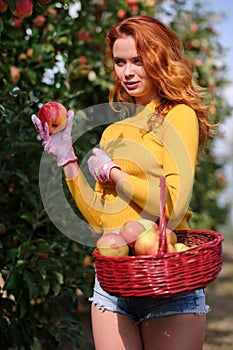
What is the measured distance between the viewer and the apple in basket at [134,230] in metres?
1.88

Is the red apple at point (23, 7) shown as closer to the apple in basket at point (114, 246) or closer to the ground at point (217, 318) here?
the apple in basket at point (114, 246)

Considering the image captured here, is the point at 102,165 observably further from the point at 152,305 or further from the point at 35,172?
the point at 35,172

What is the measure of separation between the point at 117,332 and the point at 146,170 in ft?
1.62

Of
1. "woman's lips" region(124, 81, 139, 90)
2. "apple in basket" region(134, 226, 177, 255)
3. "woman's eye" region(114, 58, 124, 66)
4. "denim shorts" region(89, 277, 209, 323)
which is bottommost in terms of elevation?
"denim shorts" region(89, 277, 209, 323)

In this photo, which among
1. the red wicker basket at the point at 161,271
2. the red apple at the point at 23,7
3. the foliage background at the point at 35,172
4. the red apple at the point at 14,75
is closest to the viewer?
the red wicker basket at the point at 161,271

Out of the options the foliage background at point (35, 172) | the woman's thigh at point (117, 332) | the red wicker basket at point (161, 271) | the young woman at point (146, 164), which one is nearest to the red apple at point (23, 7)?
the foliage background at point (35, 172)

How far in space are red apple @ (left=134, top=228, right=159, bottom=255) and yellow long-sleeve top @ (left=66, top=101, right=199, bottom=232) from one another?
16cm

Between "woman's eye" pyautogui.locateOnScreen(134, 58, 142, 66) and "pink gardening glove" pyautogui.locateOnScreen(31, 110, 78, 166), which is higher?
"woman's eye" pyautogui.locateOnScreen(134, 58, 142, 66)

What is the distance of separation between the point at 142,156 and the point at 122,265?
41 cm

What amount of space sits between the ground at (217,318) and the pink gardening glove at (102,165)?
262cm

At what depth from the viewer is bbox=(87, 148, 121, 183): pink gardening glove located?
2053 millimetres

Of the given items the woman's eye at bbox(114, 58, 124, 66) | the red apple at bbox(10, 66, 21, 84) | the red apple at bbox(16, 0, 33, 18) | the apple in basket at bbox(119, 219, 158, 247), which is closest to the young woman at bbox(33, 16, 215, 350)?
the woman's eye at bbox(114, 58, 124, 66)

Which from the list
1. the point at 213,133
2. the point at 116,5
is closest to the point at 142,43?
the point at 213,133

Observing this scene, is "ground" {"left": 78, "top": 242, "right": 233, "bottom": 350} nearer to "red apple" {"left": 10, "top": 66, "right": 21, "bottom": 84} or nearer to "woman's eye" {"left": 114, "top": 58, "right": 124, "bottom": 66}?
"red apple" {"left": 10, "top": 66, "right": 21, "bottom": 84}
